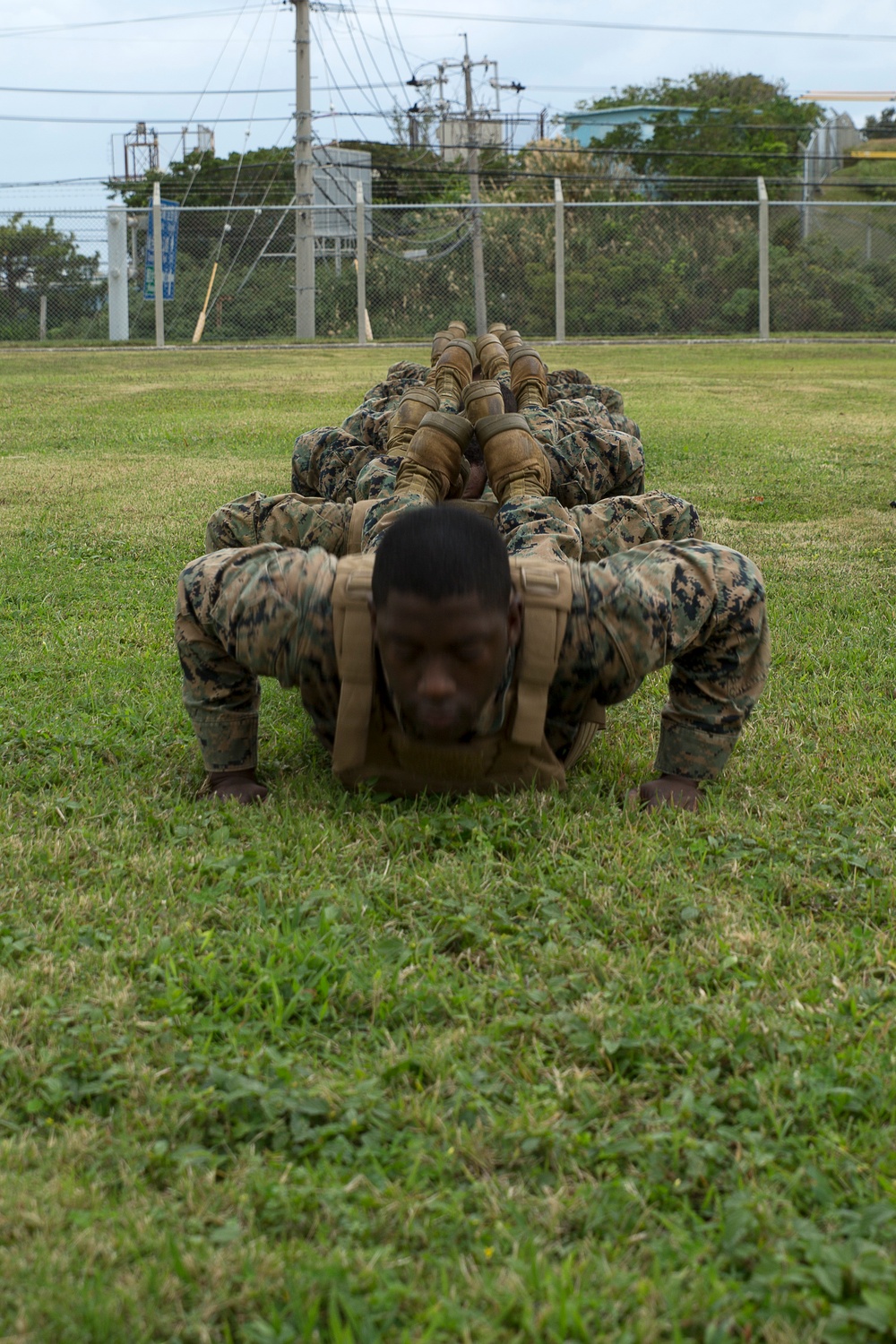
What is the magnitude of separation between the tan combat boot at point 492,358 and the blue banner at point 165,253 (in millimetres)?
16562

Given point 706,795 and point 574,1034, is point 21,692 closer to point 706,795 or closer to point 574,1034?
point 706,795

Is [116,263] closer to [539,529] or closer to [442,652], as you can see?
[539,529]

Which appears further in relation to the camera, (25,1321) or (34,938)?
(34,938)

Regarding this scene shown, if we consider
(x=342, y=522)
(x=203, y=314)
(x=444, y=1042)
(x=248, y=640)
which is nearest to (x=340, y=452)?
(x=342, y=522)

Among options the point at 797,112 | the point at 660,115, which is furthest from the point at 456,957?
the point at 660,115

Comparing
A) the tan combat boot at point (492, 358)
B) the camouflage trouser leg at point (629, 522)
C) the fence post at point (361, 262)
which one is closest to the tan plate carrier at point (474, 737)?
the camouflage trouser leg at point (629, 522)

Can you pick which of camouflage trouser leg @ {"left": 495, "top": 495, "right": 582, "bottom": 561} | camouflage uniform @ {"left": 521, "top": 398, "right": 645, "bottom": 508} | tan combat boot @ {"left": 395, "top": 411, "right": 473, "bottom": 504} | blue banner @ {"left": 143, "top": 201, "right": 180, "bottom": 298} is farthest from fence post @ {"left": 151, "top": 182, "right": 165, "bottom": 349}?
camouflage trouser leg @ {"left": 495, "top": 495, "right": 582, "bottom": 561}

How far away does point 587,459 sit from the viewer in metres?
5.27

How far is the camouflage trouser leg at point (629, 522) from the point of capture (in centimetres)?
407

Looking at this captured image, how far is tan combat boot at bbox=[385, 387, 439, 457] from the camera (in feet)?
16.1

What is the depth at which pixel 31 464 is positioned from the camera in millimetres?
8922

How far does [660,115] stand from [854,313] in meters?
24.5

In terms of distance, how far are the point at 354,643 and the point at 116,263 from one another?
22475 millimetres

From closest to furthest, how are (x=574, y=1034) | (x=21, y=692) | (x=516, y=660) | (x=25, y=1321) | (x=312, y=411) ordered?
(x=25, y=1321), (x=574, y=1034), (x=516, y=660), (x=21, y=692), (x=312, y=411)
